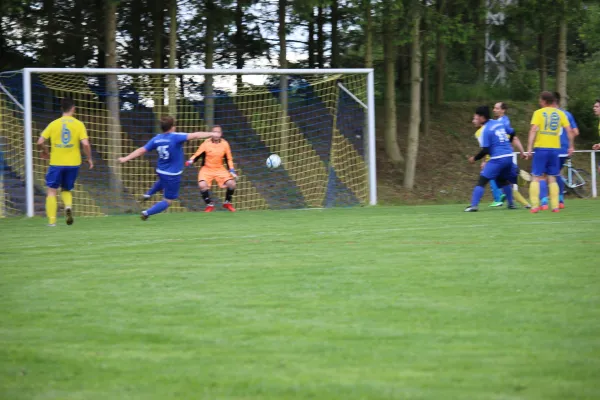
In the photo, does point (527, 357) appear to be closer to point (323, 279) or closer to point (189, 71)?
point (323, 279)

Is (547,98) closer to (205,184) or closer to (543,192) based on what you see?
(543,192)

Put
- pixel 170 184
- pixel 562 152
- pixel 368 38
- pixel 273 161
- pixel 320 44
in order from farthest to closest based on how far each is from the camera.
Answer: pixel 320 44
pixel 368 38
pixel 273 161
pixel 562 152
pixel 170 184

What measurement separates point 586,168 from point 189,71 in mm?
14018

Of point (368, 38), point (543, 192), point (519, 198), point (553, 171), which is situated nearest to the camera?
point (553, 171)

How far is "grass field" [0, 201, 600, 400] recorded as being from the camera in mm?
4078

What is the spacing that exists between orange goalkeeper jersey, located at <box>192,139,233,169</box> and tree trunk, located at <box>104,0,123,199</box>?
82.3 inches

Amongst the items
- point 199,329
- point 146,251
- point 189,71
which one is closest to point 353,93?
point 189,71

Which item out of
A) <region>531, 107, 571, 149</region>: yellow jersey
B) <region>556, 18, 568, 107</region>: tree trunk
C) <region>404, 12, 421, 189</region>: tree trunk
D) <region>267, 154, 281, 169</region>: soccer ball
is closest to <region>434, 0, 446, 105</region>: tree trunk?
<region>404, 12, 421, 189</region>: tree trunk

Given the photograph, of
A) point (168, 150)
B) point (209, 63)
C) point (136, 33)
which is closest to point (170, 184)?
point (168, 150)

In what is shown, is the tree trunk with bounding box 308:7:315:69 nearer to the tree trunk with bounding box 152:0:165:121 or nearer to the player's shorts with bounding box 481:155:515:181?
the tree trunk with bounding box 152:0:165:121

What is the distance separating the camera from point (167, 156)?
14.5 m

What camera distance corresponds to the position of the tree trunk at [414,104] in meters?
21.9

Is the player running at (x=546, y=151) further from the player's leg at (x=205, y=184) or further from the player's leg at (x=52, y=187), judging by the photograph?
the player's leg at (x=52, y=187)

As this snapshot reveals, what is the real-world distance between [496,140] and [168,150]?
5.48 metres
